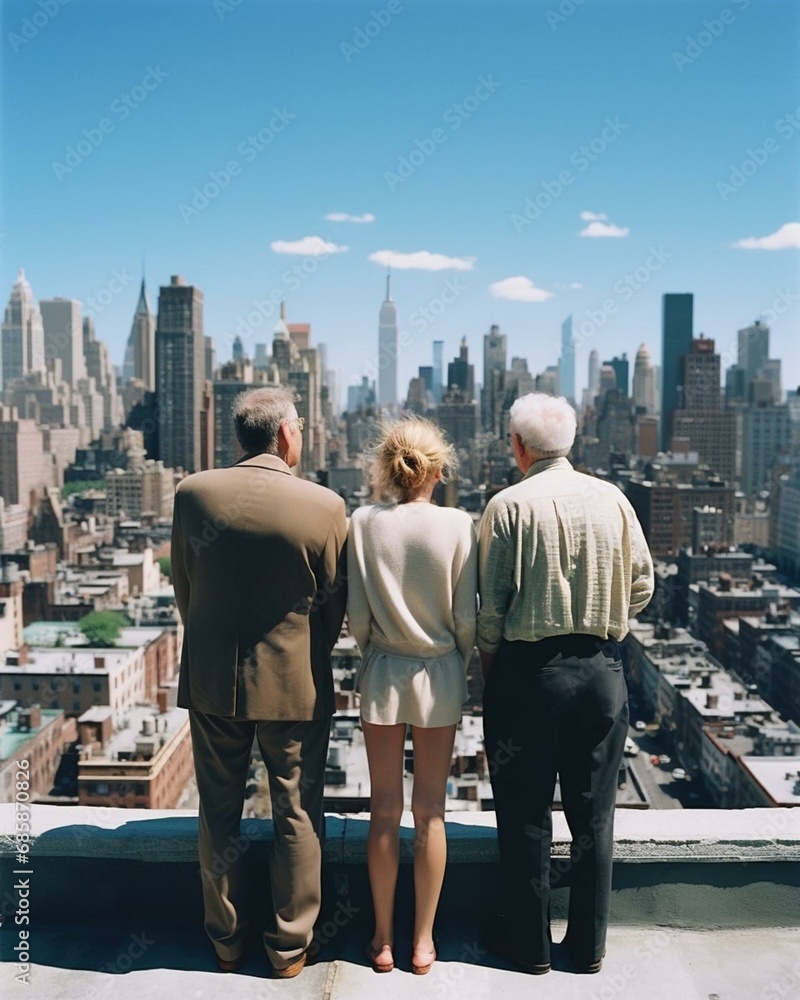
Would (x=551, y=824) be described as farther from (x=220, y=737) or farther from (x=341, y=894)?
(x=220, y=737)

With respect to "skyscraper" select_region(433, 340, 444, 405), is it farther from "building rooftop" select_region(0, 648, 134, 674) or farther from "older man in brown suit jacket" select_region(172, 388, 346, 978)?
"older man in brown suit jacket" select_region(172, 388, 346, 978)

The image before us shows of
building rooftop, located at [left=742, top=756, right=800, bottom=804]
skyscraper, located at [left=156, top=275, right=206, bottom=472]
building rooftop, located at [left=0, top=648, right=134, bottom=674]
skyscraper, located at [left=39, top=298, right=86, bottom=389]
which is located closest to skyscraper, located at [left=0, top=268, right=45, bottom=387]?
skyscraper, located at [left=39, top=298, right=86, bottom=389]

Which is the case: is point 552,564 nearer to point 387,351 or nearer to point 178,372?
point 178,372

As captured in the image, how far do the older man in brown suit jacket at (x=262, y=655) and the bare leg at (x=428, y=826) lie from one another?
0.60 ft

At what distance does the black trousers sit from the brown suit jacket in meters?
0.36

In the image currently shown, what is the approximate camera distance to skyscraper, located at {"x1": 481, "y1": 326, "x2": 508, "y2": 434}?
74.1 meters

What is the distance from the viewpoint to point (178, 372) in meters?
62.2

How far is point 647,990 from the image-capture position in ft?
6.16

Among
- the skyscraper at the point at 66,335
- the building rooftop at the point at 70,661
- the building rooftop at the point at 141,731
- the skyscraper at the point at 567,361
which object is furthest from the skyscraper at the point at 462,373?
the building rooftop at the point at 141,731

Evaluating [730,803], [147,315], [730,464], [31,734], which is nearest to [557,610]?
[730,803]

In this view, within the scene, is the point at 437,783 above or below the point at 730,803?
above

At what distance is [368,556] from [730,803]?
15295mm

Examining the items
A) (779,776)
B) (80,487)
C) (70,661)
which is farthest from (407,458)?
(80,487)

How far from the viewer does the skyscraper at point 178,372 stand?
61.7 meters
